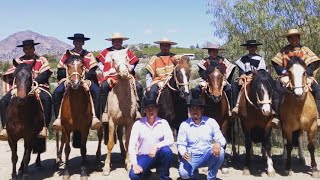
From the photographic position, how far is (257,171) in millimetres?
8828

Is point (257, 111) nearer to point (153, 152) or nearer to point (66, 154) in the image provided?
point (153, 152)

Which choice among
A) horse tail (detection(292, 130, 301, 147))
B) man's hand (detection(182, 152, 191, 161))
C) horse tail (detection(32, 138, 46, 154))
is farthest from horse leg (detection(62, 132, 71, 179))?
horse tail (detection(292, 130, 301, 147))

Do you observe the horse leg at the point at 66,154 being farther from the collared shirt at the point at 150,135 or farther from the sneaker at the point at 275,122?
the sneaker at the point at 275,122

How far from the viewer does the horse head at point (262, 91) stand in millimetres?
7830

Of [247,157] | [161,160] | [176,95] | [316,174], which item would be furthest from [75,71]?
[316,174]

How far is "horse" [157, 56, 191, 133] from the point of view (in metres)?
8.45

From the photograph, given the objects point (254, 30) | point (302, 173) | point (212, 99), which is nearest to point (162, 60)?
point (212, 99)

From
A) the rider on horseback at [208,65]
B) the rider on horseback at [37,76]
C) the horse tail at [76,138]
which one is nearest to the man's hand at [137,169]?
the horse tail at [76,138]

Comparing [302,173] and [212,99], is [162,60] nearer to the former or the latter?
[212,99]

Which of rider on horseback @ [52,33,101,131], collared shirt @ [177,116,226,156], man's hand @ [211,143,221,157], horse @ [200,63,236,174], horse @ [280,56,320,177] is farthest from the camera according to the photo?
rider on horseback @ [52,33,101,131]

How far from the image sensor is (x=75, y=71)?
7.63 metres

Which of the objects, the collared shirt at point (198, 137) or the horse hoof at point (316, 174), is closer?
the collared shirt at point (198, 137)

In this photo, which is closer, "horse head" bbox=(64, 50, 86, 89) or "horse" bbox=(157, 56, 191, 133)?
"horse head" bbox=(64, 50, 86, 89)

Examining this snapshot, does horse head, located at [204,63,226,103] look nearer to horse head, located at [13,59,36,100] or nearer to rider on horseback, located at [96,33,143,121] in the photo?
rider on horseback, located at [96,33,143,121]
